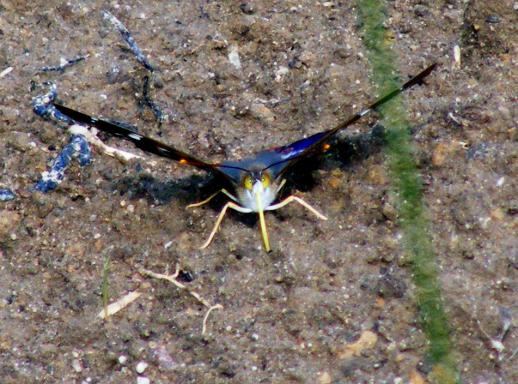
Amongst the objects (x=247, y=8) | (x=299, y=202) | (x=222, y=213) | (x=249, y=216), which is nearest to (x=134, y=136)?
(x=222, y=213)

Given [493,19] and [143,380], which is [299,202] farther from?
[493,19]

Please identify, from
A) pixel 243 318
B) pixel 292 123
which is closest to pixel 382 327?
pixel 243 318

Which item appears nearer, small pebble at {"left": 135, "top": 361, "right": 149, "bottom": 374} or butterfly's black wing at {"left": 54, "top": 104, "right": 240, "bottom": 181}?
small pebble at {"left": 135, "top": 361, "right": 149, "bottom": 374}

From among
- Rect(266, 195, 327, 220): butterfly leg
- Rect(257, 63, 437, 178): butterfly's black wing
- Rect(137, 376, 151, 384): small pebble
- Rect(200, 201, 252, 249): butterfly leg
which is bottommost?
Rect(137, 376, 151, 384): small pebble

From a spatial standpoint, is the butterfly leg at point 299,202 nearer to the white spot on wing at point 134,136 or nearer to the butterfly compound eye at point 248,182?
the butterfly compound eye at point 248,182

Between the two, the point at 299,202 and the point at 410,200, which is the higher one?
the point at 410,200

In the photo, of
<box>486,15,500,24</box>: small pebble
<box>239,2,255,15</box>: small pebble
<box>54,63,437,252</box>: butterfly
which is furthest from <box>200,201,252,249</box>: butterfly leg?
<box>486,15,500,24</box>: small pebble

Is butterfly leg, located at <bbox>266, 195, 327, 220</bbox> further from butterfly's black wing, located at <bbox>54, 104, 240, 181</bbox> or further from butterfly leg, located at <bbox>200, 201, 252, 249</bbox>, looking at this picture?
butterfly's black wing, located at <bbox>54, 104, 240, 181</bbox>
